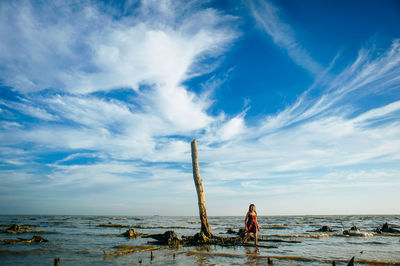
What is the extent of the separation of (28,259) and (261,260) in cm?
1007

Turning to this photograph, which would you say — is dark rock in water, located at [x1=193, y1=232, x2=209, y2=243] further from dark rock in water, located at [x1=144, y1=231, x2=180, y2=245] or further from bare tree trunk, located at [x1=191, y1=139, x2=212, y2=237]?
dark rock in water, located at [x1=144, y1=231, x2=180, y2=245]

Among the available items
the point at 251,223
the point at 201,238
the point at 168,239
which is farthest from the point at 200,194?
the point at 251,223

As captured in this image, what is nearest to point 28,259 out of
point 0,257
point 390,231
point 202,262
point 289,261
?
point 0,257

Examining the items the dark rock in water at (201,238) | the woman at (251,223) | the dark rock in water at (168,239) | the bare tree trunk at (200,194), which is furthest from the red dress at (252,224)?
the dark rock in water at (168,239)

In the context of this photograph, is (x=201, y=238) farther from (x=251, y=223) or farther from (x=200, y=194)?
(x=251, y=223)

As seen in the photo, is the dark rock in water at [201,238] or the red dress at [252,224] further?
the red dress at [252,224]

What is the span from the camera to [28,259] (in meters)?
10.3

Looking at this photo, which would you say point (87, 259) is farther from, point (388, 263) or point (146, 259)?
point (388, 263)

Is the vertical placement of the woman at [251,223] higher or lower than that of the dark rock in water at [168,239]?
higher

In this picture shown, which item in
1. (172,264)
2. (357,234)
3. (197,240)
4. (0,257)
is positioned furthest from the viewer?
(357,234)

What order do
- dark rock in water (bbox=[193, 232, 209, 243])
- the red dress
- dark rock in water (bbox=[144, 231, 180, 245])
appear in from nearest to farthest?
dark rock in water (bbox=[193, 232, 209, 243]) < dark rock in water (bbox=[144, 231, 180, 245]) < the red dress

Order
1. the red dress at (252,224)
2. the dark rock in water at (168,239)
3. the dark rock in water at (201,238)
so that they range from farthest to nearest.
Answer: the red dress at (252,224) < the dark rock in water at (168,239) < the dark rock in water at (201,238)

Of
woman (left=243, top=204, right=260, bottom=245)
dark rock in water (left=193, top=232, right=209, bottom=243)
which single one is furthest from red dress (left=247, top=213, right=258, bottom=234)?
dark rock in water (left=193, top=232, right=209, bottom=243)

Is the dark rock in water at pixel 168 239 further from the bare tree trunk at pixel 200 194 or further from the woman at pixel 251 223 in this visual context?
the woman at pixel 251 223
